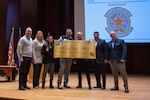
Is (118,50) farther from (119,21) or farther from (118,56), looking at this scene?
(119,21)

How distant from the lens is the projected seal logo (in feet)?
23.4

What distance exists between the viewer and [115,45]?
427 centimetres

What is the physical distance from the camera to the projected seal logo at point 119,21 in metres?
7.13

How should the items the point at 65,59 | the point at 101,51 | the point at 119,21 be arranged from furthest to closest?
the point at 119,21, the point at 65,59, the point at 101,51

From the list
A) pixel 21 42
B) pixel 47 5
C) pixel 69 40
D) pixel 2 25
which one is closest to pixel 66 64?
pixel 69 40

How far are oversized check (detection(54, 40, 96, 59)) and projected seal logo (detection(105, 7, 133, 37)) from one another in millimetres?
2903

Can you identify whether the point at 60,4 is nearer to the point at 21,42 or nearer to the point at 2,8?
the point at 2,8

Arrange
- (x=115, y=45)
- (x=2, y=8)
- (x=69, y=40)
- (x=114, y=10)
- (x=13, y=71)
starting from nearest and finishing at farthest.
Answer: (x=115, y=45) → (x=69, y=40) → (x=13, y=71) → (x=114, y=10) → (x=2, y=8)

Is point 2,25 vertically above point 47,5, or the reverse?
point 47,5

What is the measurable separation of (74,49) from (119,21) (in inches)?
128

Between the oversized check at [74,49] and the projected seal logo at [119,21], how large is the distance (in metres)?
2.90

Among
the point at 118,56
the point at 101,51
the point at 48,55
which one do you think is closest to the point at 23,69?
the point at 48,55

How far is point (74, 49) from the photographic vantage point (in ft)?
14.8

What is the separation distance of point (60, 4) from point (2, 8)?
252 cm
